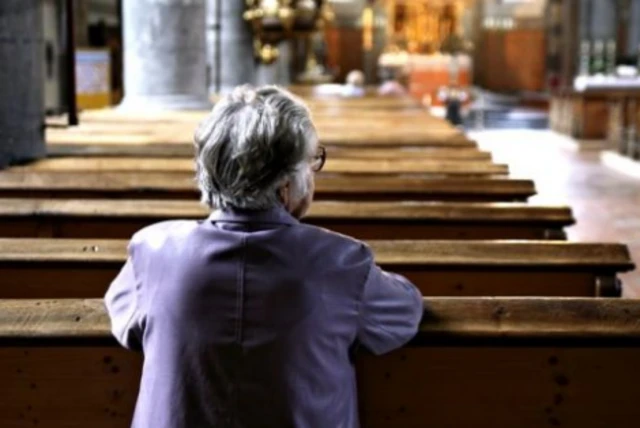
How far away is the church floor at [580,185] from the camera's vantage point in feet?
27.1

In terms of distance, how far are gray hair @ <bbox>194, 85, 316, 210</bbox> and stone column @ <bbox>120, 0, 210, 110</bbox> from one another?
294 inches

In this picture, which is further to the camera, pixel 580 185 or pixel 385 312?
pixel 580 185

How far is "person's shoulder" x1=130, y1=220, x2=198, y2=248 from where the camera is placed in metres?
1.77

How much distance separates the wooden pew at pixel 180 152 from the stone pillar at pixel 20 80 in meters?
0.31

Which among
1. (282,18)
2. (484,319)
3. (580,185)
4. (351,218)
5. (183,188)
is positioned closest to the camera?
(484,319)

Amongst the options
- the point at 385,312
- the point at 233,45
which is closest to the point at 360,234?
the point at 385,312

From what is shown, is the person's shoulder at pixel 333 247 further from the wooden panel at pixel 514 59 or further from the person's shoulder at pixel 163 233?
the wooden panel at pixel 514 59

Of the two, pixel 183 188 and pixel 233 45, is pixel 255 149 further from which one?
pixel 233 45

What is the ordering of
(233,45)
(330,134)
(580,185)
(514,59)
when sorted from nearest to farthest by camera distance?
1. (330,134)
2. (580,185)
3. (233,45)
4. (514,59)

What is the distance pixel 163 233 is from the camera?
1794 millimetres

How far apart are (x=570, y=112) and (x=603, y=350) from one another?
16670 mm

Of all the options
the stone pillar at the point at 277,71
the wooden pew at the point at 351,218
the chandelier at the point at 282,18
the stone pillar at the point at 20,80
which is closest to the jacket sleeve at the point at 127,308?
the wooden pew at the point at 351,218

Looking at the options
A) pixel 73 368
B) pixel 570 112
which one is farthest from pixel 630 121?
pixel 73 368

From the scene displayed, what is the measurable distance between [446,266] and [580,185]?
9.51 metres
